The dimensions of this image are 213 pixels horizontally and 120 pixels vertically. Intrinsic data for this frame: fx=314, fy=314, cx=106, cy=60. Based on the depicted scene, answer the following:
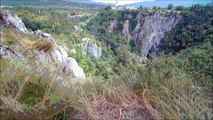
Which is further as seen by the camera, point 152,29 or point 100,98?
point 152,29

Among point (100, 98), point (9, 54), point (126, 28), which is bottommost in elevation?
point (126, 28)

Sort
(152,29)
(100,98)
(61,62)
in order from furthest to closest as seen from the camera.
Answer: (152,29), (61,62), (100,98)

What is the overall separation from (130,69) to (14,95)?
89 cm

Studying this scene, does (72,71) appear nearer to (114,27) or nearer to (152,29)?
(114,27)

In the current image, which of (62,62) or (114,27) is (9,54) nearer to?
(62,62)

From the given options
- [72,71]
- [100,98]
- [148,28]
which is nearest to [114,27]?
[148,28]

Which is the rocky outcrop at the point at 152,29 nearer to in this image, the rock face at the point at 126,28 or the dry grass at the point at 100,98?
the rock face at the point at 126,28

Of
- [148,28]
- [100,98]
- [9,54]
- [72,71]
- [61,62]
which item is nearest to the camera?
[100,98]

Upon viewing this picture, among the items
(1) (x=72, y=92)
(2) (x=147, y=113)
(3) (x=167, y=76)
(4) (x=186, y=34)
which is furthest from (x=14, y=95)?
(4) (x=186, y=34)

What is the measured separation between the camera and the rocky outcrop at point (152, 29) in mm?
54062

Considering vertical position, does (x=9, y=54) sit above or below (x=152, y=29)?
above

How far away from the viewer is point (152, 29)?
64562 millimetres

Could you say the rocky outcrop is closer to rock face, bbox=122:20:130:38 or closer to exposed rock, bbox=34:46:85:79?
rock face, bbox=122:20:130:38

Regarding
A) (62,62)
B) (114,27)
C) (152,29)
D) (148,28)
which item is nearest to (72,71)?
(62,62)
